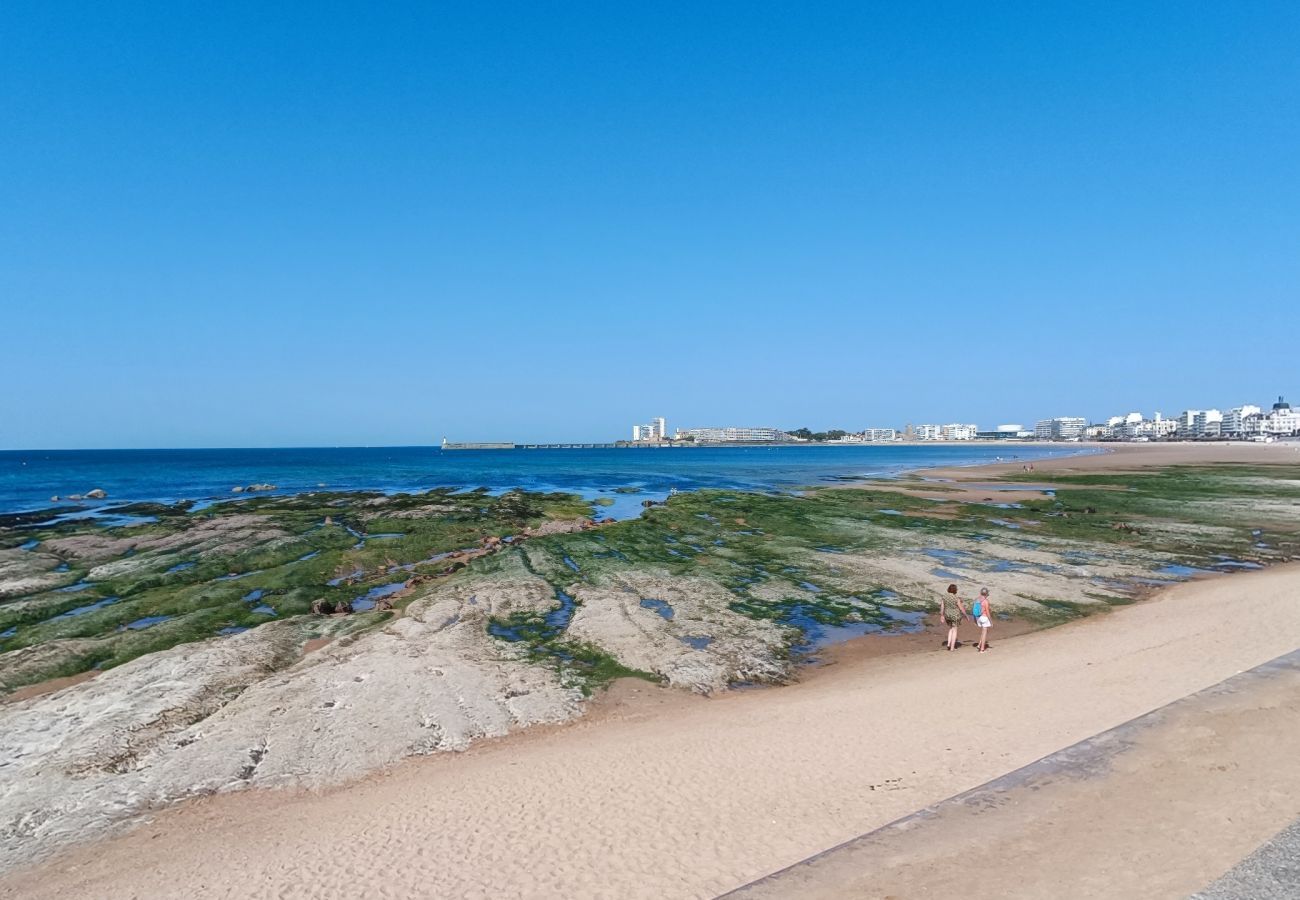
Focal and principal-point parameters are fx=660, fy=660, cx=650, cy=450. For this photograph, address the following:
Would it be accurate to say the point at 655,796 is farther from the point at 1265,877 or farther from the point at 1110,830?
the point at 1265,877

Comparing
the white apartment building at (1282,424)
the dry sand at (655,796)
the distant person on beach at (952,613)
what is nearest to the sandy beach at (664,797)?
the dry sand at (655,796)

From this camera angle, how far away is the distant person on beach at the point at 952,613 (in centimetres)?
1681

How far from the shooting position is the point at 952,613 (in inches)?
791

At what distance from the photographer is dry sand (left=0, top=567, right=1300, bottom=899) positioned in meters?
8.00

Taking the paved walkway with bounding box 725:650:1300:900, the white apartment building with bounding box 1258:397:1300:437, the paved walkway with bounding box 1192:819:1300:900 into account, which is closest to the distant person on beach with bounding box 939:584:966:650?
the paved walkway with bounding box 725:650:1300:900

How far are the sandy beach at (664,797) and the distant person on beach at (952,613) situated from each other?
5.63ft

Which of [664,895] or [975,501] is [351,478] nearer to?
[975,501]

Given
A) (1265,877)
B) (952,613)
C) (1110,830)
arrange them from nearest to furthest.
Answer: (1265,877)
(1110,830)
(952,613)

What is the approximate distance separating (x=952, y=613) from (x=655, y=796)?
13884 millimetres

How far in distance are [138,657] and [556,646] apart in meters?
10.3

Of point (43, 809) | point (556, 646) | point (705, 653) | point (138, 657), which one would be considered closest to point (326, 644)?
point (138, 657)

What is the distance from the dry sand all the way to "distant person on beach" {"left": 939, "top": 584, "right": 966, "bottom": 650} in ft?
6.28

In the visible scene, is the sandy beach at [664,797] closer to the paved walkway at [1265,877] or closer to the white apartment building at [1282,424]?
the paved walkway at [1265,877]

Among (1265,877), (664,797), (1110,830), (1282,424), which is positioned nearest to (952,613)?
(664,797)
